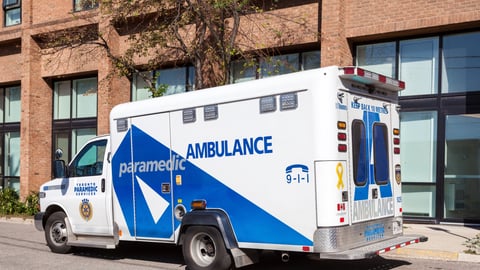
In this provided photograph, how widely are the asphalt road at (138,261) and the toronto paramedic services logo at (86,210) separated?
0.74 m

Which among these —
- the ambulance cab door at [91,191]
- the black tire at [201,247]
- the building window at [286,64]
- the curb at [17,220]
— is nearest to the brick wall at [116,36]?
the building window at [286,64]

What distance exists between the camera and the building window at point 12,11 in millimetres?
21653

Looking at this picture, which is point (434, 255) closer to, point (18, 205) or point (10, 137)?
point (18, 205)

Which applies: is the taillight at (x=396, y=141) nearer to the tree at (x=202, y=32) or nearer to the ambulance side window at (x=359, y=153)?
the ambulance side window at (x=359, y=153)

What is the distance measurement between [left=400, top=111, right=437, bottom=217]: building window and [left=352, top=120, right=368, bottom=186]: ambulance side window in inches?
255

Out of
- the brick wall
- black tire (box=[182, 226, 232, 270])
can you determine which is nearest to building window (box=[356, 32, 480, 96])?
the brick wall

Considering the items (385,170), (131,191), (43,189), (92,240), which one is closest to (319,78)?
(385,170)

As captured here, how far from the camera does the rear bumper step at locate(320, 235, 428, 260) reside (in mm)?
6746

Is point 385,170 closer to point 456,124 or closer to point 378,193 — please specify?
point 378,193

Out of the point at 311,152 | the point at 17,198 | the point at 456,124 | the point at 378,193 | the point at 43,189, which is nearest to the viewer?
the point at 311,152

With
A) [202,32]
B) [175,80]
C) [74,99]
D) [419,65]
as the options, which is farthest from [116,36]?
[419,65]

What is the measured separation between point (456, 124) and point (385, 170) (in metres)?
6.02

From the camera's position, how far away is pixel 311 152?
22.7 feet

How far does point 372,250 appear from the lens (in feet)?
23.1
